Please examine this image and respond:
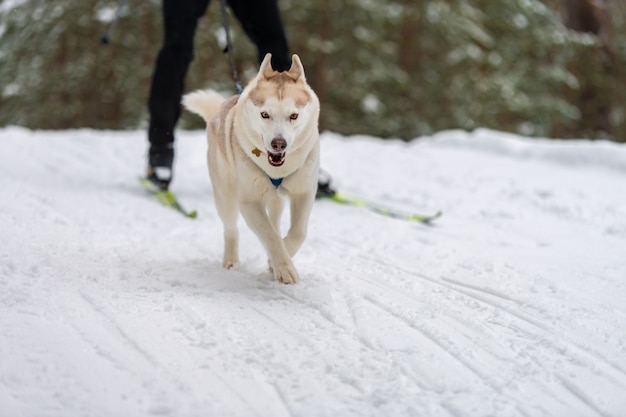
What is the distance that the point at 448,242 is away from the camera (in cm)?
306

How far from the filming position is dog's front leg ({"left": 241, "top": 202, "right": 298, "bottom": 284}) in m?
2.29

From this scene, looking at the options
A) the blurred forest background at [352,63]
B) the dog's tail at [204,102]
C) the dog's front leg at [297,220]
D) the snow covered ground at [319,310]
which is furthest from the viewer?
the blurred forest background at [352,63]

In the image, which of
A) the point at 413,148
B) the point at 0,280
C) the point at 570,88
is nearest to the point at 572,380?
the point at 0,280

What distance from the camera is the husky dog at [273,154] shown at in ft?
7.05

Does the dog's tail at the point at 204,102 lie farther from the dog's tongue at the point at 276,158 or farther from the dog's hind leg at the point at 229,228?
the dog's tongue at the point at 276,158

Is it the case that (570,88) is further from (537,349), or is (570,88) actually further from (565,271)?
(537,349)

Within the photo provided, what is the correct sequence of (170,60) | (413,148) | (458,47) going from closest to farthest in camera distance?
(170,60) → (413,148) → (458,47)

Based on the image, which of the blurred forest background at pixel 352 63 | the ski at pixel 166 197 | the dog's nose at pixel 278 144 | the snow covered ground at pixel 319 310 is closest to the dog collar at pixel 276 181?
the dog's nose at pixel 278 144

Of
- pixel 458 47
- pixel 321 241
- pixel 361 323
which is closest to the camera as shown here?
pixel 361 323

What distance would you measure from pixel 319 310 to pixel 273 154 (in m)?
0.54

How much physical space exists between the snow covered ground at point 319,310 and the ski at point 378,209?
8cm

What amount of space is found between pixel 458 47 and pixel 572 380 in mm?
9838

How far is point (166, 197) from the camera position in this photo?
3.74 metres

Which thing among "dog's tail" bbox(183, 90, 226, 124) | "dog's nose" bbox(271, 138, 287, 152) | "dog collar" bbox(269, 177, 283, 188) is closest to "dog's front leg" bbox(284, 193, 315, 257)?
"dog collar" bbox(269, 177, 283, 188)
